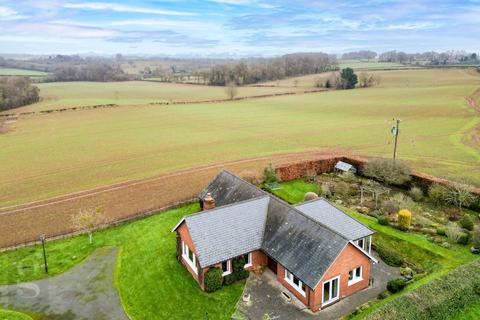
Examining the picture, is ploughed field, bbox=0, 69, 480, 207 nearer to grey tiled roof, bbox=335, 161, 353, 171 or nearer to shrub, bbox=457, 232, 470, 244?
grey tiled roof, bbox=335, 161, 353, 171

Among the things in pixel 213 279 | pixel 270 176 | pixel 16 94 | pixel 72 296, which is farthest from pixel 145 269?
pixel 16 94

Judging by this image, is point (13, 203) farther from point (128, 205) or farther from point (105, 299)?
point (105, 299)

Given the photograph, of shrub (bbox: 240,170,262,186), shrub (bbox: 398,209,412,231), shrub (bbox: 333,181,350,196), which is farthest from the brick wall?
shrub (bbox: 240,170,262,186)

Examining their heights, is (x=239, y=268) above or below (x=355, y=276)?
below

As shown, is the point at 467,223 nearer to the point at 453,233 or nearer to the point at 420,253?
the point at 453,233

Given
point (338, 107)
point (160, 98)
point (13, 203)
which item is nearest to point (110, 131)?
point (13, 203)

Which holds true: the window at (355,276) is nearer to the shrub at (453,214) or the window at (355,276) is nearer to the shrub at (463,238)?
the shrub at (463,238)

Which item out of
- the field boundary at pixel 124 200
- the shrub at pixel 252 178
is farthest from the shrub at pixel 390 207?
the shrub at pixel 252 178

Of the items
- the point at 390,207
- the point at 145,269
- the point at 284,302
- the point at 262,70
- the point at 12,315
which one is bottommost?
the point at 12,315
